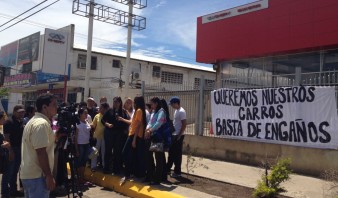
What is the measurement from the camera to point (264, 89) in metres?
9.86

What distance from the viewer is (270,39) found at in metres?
14.6

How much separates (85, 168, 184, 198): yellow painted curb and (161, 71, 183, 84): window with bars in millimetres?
25057

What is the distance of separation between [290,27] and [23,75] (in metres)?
27.2

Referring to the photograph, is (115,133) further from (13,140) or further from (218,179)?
(218,179)

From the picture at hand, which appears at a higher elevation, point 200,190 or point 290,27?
point 290,27

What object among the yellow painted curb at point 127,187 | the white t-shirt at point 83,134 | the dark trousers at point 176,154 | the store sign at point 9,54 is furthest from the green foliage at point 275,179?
the store sign at point 9,54

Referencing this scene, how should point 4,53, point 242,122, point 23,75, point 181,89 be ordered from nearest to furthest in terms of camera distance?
1. point 242,122
2. point 181,89
3. point 23,75
4. point 4,53

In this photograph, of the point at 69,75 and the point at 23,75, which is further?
the point at 23,75

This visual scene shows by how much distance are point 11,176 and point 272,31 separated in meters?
10.9

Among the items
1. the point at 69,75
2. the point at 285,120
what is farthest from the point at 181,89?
the point at 69,75

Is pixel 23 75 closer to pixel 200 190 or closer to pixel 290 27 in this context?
pixel 290 27

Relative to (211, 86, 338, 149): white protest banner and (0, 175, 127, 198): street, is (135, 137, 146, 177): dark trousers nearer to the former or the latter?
(0, 175, 127, 198): street

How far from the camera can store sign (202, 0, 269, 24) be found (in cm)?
1493

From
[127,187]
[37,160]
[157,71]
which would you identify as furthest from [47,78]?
[37,160]
